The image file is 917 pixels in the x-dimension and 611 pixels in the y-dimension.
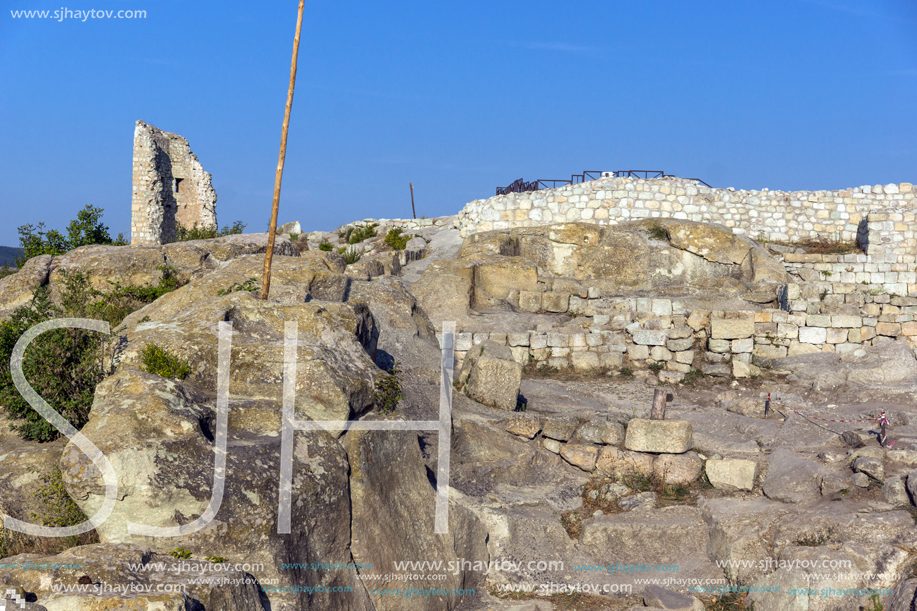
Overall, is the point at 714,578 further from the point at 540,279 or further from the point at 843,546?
the point at 540,279

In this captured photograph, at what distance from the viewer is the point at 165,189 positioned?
20.0 metres

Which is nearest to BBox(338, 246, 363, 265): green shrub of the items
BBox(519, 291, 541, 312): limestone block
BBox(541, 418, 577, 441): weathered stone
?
BBox(519, 291, 541, 312): limestone block

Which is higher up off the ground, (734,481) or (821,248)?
(821,248)

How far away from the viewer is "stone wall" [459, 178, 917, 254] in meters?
18.8

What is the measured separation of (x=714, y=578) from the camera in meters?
7.01

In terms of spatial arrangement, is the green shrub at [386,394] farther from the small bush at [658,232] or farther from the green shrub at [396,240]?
the green shrub at [396,240]

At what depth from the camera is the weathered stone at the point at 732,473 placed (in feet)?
27.2

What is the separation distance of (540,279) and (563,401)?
5.53 meters

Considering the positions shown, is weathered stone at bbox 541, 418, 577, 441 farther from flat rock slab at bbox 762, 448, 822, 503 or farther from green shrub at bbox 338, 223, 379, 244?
green shrub at bbox 338, 223, 379, 244

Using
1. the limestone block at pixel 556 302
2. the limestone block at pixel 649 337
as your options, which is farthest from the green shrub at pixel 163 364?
the limestone block at pixel 556 302

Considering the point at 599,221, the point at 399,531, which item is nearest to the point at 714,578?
the point at 399,531

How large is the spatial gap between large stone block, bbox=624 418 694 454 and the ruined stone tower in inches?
603

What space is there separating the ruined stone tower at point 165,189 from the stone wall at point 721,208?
8.07 metres

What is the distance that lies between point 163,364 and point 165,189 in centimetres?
1597
